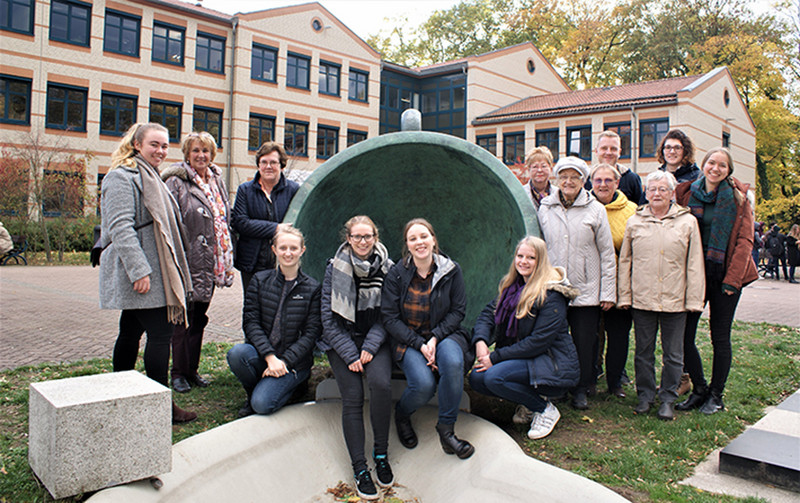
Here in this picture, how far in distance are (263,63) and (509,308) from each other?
71.8ft

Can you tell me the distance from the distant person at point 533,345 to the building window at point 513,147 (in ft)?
77.8

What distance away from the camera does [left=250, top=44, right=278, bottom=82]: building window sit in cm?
2317

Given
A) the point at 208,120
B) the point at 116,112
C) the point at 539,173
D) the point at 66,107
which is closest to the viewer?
the point at 539,173

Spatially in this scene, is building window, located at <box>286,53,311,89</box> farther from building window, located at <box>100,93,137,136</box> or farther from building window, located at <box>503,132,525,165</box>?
building window, located at <box>503,132,525,165</box>

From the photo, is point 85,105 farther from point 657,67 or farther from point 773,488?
point 657,67

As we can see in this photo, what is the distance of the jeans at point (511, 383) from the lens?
3545 millimetres

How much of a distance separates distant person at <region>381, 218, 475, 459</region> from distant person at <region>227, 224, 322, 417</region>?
0.47m

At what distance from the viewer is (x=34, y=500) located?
2.65 meters

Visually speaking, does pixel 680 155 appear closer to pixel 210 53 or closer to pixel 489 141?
pixel 210 53

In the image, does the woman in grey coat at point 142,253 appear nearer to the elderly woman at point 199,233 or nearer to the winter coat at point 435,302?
the elderly woman at point 199,233

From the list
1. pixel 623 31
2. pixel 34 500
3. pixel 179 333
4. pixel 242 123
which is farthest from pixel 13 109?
pixel 623 31

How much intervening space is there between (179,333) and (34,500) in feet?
5.55

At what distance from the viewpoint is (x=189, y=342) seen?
14.3ft

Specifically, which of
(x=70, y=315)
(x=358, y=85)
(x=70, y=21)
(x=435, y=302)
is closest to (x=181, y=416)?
Answer: (x=435, y=302)
